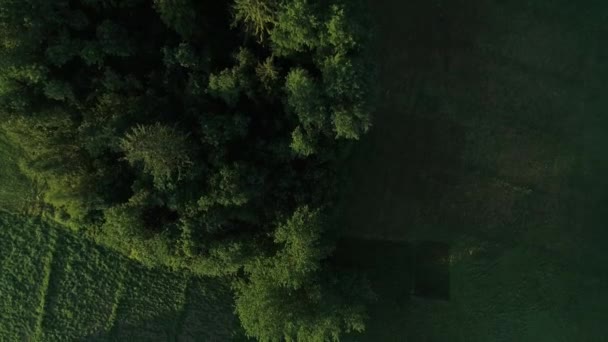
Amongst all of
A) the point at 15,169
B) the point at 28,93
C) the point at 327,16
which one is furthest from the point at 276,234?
the point at 15,169

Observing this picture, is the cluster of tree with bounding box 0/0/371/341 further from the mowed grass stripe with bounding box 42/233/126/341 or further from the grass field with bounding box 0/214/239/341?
the grass field with bounding box 0/214/239/341

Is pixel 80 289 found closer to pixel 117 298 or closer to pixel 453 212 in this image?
pixel 117 298

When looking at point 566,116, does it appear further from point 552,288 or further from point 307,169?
point 307,169

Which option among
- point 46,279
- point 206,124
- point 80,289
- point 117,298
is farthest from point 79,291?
point 206,124

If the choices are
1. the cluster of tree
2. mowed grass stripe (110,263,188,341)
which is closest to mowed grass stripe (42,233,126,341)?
mowed grass stripe (110,263,188,341)

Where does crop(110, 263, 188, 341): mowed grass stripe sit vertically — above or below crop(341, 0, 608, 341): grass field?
below

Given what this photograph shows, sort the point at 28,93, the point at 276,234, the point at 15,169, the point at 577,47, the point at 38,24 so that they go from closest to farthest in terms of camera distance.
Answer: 1. the point at 38,24
2. the point at 28,93
3. the point at 276,234
4. the point at 15,169
5. the point at 577,47
